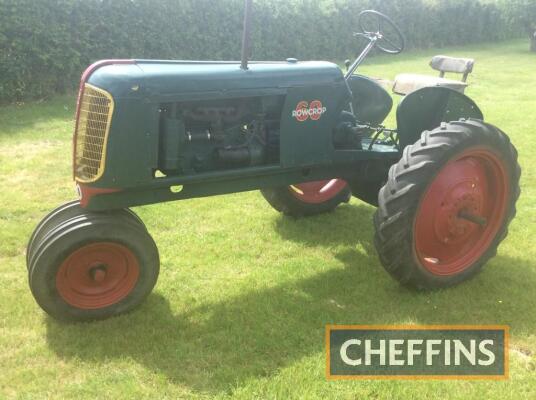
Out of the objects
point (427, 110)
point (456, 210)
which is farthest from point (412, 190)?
point (427, 110)

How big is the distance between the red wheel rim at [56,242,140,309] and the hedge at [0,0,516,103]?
723 centimetres

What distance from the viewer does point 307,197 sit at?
4.93m

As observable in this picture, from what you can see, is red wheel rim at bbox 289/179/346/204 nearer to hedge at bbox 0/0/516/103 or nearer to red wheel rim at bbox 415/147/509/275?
red wheel rim at bbox 415/147/509/275

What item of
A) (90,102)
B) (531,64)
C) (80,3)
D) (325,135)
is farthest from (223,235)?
(531,64)

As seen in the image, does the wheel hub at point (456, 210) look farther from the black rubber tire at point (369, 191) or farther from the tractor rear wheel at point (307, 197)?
the tractor rear wheel at point (307, 197)

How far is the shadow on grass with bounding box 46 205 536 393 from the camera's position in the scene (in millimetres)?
2973

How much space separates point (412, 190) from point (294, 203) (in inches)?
66.0

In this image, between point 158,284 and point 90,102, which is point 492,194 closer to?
point 158,284

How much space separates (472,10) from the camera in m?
23.6

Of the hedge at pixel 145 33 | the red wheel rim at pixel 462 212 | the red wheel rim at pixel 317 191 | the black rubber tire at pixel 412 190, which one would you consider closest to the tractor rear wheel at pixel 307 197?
the red wheel rim at pixel 317 191

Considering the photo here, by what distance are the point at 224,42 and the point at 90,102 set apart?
34.8 ft

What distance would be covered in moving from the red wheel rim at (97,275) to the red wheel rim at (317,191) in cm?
194

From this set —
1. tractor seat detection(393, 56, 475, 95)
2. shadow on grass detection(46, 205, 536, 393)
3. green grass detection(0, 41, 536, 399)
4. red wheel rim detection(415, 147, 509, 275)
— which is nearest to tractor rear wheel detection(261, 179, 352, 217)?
green grass detection(0, 41, 536, 399)

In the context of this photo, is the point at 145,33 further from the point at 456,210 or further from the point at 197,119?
the point at 456,210
